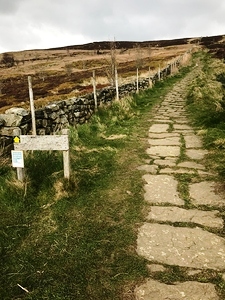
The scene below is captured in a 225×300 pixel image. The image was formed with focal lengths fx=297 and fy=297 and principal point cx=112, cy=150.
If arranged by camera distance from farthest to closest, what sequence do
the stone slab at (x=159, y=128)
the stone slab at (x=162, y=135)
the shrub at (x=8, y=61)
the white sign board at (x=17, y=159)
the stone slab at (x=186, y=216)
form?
the shrub at (x=8, y=61) < the stone slab at (x=159, y=128) < the stone slab at (x=162, y=135) < the white sign board at (x=17, y=159) < the stone slab at (x=186, y=216)

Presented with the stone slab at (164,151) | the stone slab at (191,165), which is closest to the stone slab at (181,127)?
the stone slab at (164,151)

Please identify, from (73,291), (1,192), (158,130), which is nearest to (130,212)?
(73,291)

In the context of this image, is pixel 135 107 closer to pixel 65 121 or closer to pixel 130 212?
pixel 65 121

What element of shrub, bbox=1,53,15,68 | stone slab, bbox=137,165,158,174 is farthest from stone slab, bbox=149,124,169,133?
shrub, bbox=1,53,15,68

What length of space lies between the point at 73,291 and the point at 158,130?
19.2ft

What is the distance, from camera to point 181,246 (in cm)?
306

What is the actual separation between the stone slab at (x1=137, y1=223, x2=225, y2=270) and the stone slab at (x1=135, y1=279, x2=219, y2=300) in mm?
256

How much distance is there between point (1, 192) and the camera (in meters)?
4.14

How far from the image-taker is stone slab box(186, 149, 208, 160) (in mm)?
5710

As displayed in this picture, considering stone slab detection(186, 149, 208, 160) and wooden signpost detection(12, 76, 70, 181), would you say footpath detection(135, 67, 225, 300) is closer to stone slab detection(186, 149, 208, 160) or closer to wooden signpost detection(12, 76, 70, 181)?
stone slab detection(186, 149, 208, 160)

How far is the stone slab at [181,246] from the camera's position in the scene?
9.29 feet

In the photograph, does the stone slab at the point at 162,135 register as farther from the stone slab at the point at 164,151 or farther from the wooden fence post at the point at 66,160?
the wooden fence post at the point at 66,160

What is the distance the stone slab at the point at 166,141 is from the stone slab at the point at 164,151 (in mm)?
238

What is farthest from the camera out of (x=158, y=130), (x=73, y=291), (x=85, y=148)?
(x=158, y=130)
